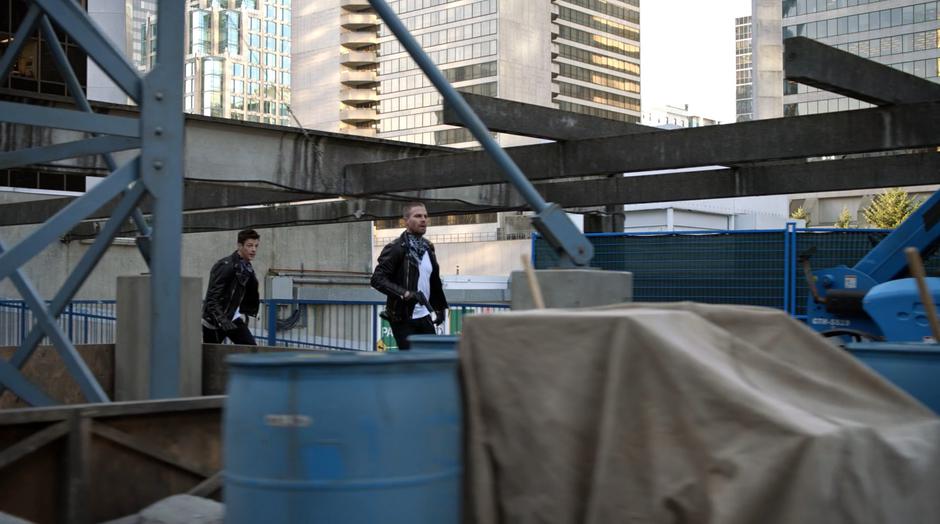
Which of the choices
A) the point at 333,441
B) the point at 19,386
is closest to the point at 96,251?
the point at 19,386

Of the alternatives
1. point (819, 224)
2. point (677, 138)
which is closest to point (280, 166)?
point (677, 138)

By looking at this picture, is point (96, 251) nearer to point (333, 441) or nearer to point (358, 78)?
point (333, 441)

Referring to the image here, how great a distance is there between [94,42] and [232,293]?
5043mm

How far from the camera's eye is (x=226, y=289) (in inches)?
493

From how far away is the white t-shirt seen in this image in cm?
1068

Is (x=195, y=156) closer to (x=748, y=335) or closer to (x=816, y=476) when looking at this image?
(x=748, y=335)

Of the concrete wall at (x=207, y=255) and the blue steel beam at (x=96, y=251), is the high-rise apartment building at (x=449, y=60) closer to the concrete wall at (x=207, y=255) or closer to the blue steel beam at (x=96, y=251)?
the concrete wall at (x=207, y=255)

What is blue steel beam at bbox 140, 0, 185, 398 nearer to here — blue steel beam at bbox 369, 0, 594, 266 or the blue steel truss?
the blue steel truss

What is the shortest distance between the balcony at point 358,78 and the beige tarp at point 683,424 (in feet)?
521

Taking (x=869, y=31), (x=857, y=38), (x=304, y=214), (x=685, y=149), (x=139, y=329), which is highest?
(x=869, y=31)

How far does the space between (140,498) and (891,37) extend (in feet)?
409

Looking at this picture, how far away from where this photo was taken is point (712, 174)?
1664 cm

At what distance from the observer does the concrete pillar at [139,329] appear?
8.80m

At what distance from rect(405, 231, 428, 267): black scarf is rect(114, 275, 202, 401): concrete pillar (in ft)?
6.74
